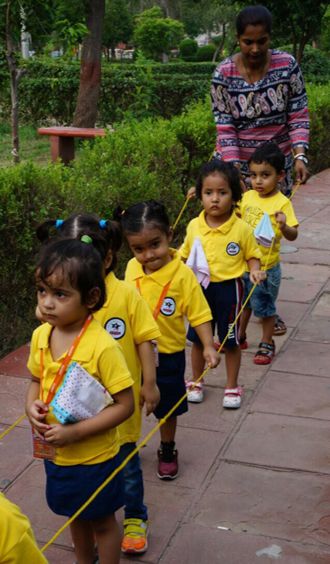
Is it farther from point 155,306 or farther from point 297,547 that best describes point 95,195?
point 297,547

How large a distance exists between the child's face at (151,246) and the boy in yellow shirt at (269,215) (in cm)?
149

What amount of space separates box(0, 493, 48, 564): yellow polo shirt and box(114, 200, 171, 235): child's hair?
1617mm

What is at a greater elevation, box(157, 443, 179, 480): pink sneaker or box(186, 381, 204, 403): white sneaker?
box(157, 443, 179, 480): pink sneaker

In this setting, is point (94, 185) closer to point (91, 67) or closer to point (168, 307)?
point (168, 307)

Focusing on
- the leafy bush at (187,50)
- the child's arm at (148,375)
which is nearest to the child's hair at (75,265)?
the child's arm at (148,375)

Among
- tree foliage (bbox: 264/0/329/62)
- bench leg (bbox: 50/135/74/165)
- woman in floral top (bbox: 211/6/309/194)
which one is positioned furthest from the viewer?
tree foliage (bbox: 264/0/329/62)

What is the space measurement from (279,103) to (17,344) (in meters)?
2.38

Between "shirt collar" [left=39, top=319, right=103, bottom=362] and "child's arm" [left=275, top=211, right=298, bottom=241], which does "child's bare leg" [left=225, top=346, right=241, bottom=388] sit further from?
"shirt collar" [left=39, top=319, right=103, bottom=362]

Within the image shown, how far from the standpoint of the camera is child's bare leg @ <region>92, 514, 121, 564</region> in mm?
2977

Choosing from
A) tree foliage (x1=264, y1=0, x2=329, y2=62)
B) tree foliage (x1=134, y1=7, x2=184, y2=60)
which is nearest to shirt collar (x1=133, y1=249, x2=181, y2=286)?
tree foliage (x1=264, y1=0, x2=329, y2=62)

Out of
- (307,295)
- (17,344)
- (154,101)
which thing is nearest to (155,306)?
(17,344)

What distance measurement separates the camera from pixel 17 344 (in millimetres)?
5902

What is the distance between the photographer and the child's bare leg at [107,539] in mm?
2977

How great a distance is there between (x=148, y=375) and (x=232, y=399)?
1.65 meters
